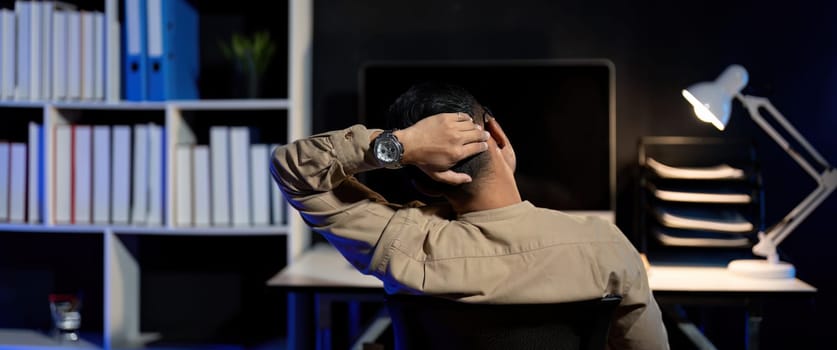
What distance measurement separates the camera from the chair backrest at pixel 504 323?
1193 mm

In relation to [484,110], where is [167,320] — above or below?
below

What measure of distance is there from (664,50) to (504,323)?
1.92m

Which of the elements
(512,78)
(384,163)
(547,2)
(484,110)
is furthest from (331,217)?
(547,2)

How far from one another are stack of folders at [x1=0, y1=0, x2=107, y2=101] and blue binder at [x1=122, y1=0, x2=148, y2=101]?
3.6 inches

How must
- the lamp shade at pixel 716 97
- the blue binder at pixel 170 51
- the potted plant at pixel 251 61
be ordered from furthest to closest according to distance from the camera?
the potted plant at pixel 251 61 < the blue binder at pixel 170 51 < the lamp shade at pixel 716 97

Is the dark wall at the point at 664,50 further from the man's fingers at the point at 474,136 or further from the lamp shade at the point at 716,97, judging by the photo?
the man's fingers at the point at 474,136

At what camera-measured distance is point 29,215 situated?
275cm

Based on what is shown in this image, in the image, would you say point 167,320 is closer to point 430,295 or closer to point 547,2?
point 547,2

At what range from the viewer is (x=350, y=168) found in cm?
135

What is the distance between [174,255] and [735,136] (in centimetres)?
203

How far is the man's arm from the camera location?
1.28m

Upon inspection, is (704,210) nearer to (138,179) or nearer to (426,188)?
(426,188)

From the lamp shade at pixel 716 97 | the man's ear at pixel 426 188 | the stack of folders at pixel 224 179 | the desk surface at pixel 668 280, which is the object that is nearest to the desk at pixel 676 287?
the desk surface at pixel 668 280

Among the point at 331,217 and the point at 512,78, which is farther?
Result: the point at 512,78
